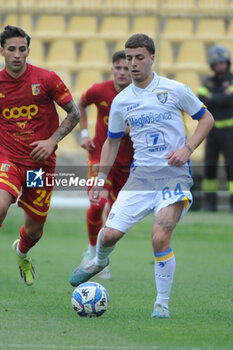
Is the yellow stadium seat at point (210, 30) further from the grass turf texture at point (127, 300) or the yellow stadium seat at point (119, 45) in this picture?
the grass turf texture at point (127, 300)

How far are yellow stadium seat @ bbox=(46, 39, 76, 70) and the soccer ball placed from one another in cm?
1495

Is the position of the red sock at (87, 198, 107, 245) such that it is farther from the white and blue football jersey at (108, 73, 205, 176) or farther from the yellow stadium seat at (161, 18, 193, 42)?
the yellow stadium seat at (161, 18, 193, 42)

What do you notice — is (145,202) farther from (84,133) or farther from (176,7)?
(176,7)

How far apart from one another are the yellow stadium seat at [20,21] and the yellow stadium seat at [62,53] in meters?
0.76

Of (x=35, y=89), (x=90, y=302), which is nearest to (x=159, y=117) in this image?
(x=35, y=89)

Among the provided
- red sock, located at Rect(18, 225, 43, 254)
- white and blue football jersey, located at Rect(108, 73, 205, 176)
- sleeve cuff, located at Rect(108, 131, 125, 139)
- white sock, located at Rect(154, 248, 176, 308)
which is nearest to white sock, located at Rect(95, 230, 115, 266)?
white sock, located at Rect(154, 248, 176, 308)

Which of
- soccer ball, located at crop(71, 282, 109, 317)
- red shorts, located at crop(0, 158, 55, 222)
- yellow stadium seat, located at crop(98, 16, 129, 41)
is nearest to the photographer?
soccer ball, located at crop(71, 282, 109, 317)

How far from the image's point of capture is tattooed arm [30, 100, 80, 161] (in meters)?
7.77

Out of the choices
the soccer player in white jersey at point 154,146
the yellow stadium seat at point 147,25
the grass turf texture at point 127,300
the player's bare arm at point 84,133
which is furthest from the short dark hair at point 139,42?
the yellow stadium seat at point 147,25

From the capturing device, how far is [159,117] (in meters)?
6.95

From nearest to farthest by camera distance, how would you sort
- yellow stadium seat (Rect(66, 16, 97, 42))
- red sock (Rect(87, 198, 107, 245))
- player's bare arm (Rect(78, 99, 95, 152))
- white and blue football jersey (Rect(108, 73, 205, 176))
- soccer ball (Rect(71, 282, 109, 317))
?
soccer ball (Rect(71, 282, 109, 317))
white and blue football jersey (Rect(108, 73, 205, 176))
red sock (Rect(87, 198, 107, 245))
player's bare arm (Rect(78, 99, 95, 152))
yellow stadium seat (Rect(66, 16, 97, 42))

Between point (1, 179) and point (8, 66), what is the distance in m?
1.09

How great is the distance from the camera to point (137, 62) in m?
6.97

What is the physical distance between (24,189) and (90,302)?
1811 mm
